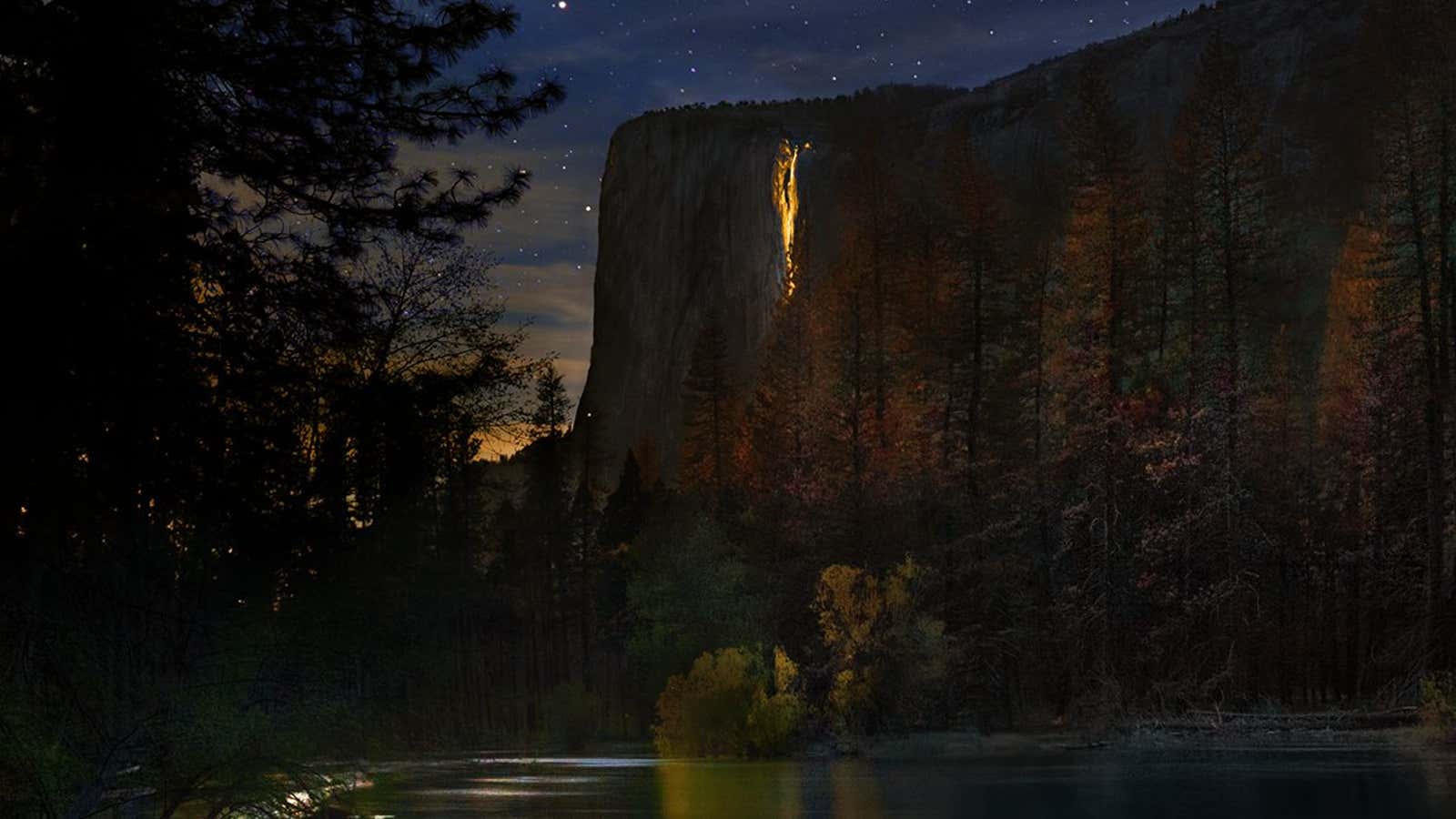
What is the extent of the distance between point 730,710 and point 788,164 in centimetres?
9391

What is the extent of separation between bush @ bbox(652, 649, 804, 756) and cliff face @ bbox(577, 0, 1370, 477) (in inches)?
2802

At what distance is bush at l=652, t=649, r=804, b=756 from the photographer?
2010 inches

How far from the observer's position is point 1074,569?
54688 mm

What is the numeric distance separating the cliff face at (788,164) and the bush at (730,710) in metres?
71.2

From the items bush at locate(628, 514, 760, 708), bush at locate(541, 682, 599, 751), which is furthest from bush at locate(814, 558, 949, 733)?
bush at locate(541, 682, 599, 751)

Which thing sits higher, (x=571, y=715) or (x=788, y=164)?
(x=788, y=164)

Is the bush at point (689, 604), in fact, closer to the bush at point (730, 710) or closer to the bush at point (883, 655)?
the bush at point (730, 710)

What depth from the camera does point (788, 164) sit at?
141 meters

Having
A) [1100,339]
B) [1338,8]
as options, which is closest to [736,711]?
[1100,339]

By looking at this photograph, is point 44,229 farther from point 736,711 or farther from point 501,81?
point 736,711

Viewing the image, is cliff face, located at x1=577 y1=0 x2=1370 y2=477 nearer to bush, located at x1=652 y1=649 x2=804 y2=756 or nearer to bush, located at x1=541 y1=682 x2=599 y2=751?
bush, located at x1=541 y1=682 x2=599 y2=751

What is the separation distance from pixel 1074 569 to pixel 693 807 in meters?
24.4

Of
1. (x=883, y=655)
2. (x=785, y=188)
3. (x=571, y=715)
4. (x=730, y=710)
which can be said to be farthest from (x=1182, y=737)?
(x=785, y=188)

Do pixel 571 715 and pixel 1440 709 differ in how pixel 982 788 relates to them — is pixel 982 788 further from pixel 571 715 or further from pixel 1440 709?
pixel 571 715
